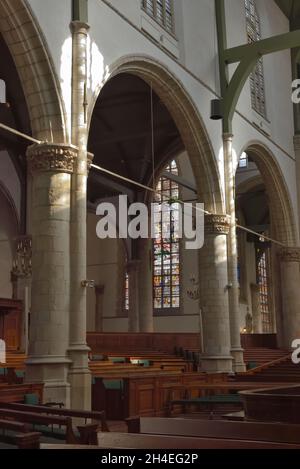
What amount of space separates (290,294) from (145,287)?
232 inches

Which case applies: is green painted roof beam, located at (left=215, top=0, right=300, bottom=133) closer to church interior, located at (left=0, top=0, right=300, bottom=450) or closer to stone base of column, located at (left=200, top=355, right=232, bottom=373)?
church interior, located at (left=0, top=0, right=300, bottom=450)

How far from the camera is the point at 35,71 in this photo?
33.5 feet

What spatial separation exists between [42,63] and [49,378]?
5232 millimetres

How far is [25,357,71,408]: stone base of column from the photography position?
9367 millimetres

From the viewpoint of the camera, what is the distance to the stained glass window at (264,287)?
3209cm

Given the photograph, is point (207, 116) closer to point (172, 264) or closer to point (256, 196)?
point (172, 264)

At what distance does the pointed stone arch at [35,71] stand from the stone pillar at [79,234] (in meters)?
0.36

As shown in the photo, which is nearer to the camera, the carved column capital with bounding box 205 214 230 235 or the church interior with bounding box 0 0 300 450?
the church interior with bounding box 0 0 300 450

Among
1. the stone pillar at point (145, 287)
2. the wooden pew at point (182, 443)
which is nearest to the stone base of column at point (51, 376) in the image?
the wooden pew at point (182, 443)

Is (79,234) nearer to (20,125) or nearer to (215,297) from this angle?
(215,297)

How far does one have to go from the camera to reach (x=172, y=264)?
88.0 ft

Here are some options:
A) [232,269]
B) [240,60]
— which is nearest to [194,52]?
[240,60]

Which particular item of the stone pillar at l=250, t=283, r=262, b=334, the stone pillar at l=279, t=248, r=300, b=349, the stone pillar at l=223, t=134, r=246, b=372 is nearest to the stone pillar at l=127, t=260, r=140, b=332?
the stone pillar at l=279, t=248, r=300, b=349

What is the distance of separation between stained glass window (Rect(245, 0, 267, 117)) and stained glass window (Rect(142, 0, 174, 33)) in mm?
5588
